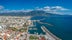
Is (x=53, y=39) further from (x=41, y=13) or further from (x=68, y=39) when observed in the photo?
(x=41, y=13)

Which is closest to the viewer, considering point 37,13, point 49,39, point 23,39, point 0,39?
point 0,39

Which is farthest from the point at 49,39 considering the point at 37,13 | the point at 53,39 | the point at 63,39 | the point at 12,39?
the point at 37,13

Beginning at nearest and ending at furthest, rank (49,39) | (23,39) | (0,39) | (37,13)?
1. (0,39)
2. (23,39)
3. (49,39)
4. (37,13)

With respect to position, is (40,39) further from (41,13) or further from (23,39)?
(41,13)

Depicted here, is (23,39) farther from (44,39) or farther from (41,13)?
(41,13)

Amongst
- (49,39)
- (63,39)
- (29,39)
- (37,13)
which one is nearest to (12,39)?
(29,39)

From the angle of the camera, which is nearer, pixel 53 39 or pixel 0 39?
pixel 0 39

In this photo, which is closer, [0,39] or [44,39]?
[0,39]

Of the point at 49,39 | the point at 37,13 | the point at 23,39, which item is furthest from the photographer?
the point at 37,13

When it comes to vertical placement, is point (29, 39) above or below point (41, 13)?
below
